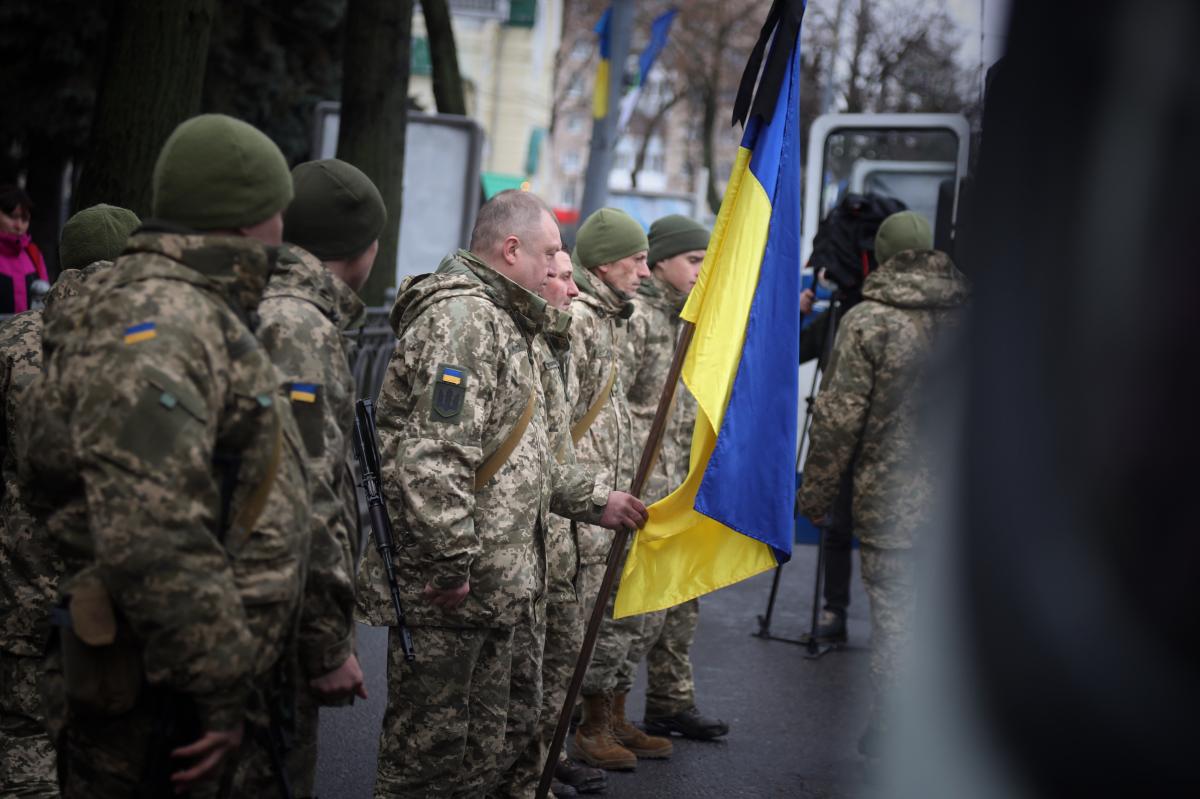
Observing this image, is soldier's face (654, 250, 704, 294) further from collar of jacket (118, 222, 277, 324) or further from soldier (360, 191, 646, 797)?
collar of jacket (118, 222, 277, 324)

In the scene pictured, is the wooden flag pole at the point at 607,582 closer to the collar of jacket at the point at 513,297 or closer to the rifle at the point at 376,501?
the collar of jacket at the point at 513,297

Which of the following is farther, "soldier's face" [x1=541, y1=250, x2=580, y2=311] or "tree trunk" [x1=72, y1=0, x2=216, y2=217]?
"tree trunk" [x1=72, y1=0, x2=216, y2=217]

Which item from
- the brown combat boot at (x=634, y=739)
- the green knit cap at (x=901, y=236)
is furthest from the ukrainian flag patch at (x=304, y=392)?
the green knit cap at (x=901, y=236)

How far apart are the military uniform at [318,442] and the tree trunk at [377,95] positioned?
861cm

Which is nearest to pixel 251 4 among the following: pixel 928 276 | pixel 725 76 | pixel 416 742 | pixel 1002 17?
pixel 928 276

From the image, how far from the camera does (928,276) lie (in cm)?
609

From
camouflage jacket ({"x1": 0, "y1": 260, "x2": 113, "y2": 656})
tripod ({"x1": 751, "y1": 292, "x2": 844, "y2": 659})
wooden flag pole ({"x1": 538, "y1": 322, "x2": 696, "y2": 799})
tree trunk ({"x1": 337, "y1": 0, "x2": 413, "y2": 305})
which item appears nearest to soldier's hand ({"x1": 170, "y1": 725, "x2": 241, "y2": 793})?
camouflage jacket ({"x1": 0, "y1": 260, "x2": 113, "y2": 656})

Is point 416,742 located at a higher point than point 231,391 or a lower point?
lower

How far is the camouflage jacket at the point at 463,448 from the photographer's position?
3848mm

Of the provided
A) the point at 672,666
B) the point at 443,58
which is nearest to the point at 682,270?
the point at 672,666

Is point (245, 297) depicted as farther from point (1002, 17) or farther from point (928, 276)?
point (928, 276)

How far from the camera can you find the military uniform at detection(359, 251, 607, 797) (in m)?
3.86

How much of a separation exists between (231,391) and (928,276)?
3.99 meters

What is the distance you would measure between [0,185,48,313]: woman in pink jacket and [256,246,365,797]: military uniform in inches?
193
